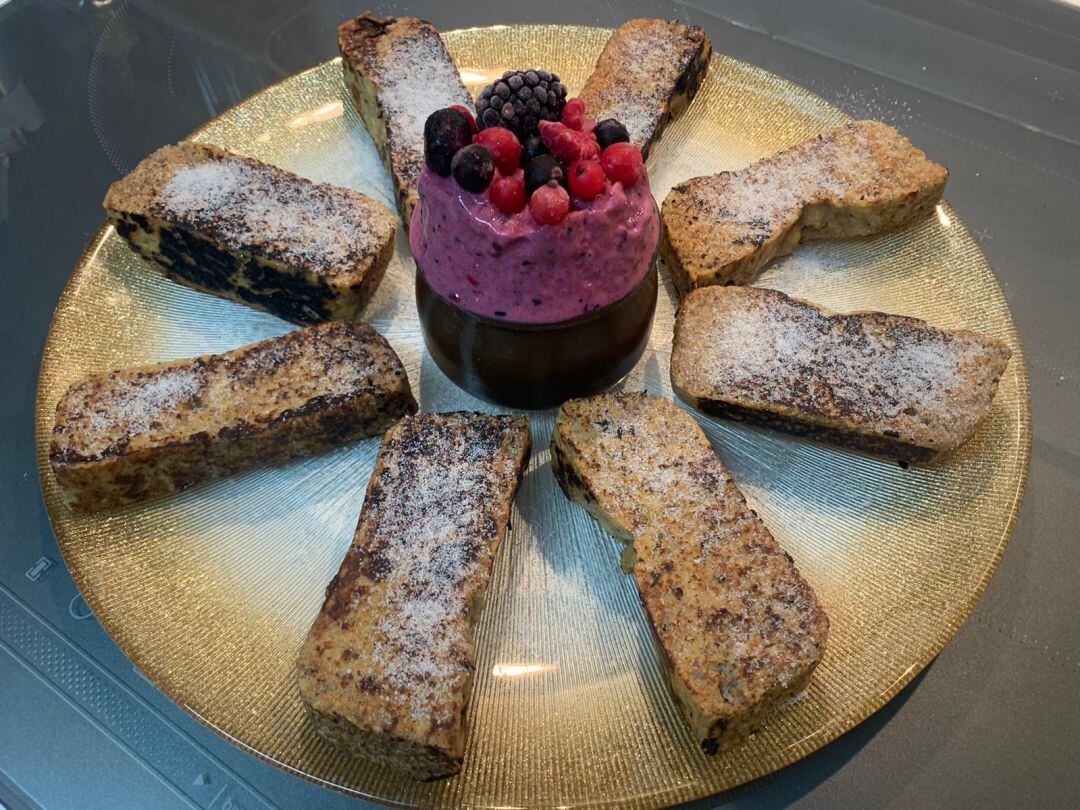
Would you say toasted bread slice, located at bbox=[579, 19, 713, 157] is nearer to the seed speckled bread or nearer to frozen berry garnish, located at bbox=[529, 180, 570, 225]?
frozen berry garnish, located at bbox=[529, 180, 570, 225]

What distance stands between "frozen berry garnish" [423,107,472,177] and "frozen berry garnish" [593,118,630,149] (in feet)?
0.90

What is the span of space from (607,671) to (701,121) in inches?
70.5

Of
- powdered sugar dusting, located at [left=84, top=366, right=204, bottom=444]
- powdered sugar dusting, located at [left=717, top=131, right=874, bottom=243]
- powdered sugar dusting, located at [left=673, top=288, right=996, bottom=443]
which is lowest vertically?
powdered sugar dusting, located at [left=673, top=288, right=996, bottom=443]

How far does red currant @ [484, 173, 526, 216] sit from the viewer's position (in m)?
1.85

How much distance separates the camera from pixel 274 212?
2.45 metres

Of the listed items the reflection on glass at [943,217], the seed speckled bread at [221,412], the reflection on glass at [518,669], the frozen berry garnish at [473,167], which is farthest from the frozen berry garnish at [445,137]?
the reflection on glass at [943,217]

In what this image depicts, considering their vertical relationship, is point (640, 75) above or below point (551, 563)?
above

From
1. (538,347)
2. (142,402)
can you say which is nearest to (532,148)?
(538,347)

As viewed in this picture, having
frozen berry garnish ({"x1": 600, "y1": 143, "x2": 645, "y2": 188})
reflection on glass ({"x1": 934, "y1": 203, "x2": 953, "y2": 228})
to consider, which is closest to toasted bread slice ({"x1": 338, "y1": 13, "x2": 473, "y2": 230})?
frozen berry garnish ({"x1": 600, "y1": 143, "x2": 645, "y2": 188})

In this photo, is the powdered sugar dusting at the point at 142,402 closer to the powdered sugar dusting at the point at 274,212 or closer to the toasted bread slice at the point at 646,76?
the powdered sugar dusting at the point at 274,212

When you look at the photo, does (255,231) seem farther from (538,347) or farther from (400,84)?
(538,347)

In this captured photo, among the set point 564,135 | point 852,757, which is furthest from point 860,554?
point 564,135

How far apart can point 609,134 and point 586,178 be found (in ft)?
0.52

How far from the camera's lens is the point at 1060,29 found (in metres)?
3.21
